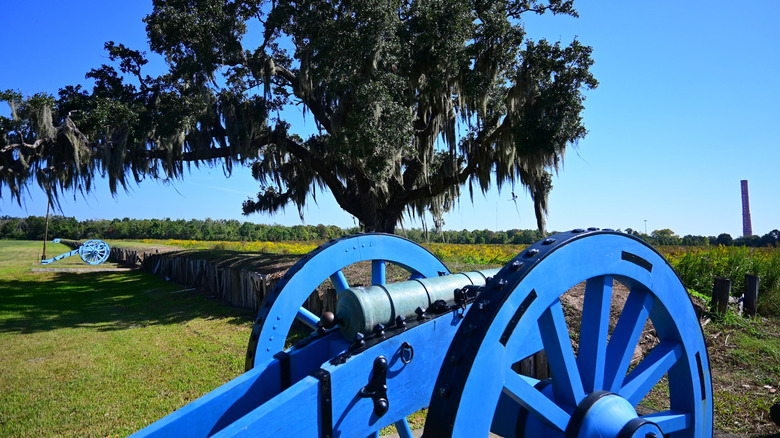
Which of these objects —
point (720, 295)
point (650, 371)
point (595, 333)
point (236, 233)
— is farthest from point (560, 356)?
point (236, 233)

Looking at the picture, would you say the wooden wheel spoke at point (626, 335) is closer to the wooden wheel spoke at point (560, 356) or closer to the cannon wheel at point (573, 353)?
the cannon wheel at point (573, 353)

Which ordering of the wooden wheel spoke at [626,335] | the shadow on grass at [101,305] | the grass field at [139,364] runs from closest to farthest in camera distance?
the wooden wheel spoke at [626,335] < the grass field at [139,364] < the shadow on grass at [101,305]

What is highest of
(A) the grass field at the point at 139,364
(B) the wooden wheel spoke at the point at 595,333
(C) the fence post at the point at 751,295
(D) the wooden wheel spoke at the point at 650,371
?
(B) the wooden wheel spoke at the point at 595,333

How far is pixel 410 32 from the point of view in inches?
381

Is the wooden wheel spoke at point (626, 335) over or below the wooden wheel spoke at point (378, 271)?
below

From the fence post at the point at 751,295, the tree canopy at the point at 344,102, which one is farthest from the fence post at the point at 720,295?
the tree canopy at the point at 344,102

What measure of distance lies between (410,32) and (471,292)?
8540 mm

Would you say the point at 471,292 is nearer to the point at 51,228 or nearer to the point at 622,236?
Result: the point at 622,236

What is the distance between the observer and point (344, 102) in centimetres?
961

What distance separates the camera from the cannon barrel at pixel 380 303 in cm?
206

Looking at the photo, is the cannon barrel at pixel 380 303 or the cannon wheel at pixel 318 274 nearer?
the cannon barrel at pixel 380 303

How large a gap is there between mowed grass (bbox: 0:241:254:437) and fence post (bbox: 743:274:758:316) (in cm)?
667

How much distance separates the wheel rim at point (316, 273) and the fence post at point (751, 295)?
5470 millimetres

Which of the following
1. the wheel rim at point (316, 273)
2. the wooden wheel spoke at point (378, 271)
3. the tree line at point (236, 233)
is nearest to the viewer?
the wheel rim at point (316, 273)
